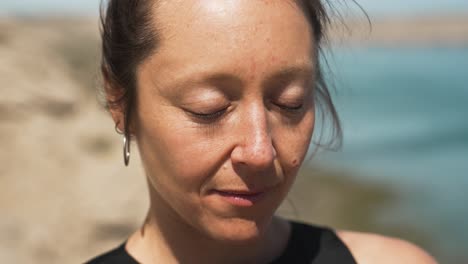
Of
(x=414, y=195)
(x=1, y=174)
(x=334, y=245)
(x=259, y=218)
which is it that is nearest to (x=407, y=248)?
(x=334, y=245)

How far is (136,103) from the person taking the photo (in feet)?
7.87

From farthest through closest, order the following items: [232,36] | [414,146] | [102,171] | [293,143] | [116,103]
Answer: [414,146]
[102,171]
[116,103]
[293,143]
[232,36]

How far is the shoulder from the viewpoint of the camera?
8.41 feet

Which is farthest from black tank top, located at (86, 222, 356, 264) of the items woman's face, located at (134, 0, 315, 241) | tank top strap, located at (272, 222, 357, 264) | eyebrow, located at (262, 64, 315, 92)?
eyebrow, located at (262, 64, 315, 92)

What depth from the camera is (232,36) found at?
2.13 meters

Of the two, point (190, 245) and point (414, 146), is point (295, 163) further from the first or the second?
point (414, 146)

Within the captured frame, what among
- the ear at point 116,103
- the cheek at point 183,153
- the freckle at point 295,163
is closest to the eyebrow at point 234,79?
the cheek at point 183,153

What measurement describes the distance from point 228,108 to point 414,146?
15.5 metres

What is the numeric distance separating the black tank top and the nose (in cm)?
58

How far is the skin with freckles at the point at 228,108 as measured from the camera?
2.14 meters

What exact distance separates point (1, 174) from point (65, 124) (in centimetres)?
192

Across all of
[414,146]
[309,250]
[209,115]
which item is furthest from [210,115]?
[414,146]

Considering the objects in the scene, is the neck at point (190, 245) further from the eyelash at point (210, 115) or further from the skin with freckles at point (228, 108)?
the eyelash at point (210, 115)

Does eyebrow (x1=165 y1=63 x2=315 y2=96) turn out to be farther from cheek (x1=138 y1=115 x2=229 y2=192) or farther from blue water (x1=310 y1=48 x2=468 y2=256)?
blue water (x1=310 y1=48 x2=468 y2=256)
